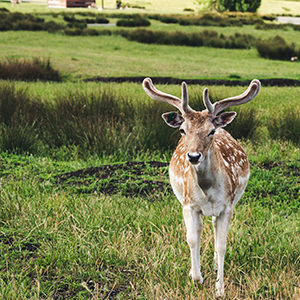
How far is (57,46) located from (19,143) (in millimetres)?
22792

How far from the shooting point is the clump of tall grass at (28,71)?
616 inches

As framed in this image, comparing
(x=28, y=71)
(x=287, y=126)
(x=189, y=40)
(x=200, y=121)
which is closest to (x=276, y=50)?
(x=189, y=40)

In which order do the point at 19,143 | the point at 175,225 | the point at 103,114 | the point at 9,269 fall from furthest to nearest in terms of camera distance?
the point at 103,114, the point at 19,143, the point at 175,225, the point at 9,269

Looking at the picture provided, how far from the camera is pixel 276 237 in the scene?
14.1ft

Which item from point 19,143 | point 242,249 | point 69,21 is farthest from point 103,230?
point 69,21

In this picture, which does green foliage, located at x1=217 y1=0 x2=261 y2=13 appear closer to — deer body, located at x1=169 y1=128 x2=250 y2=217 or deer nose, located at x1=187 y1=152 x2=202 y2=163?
deer body, located at x1=169 y1=128 x2=250 y2=217

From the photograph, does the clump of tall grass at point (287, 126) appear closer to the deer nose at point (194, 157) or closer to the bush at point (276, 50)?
the deer nose at point (194, 157)

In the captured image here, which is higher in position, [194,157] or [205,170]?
[194,157]

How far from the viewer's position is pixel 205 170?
3.04 m

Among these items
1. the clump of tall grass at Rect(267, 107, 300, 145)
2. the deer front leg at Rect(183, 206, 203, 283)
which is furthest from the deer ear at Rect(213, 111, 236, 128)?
the clump of tall grass at Rect(267, 107, 300, 145)

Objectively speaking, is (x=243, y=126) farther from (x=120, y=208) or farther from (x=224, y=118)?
(x=224, y=118)

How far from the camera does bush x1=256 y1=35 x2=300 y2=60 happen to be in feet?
89.4

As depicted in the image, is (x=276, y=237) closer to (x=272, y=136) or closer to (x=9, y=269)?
(x=9, y=269)

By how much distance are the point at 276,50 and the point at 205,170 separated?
26.4 m
